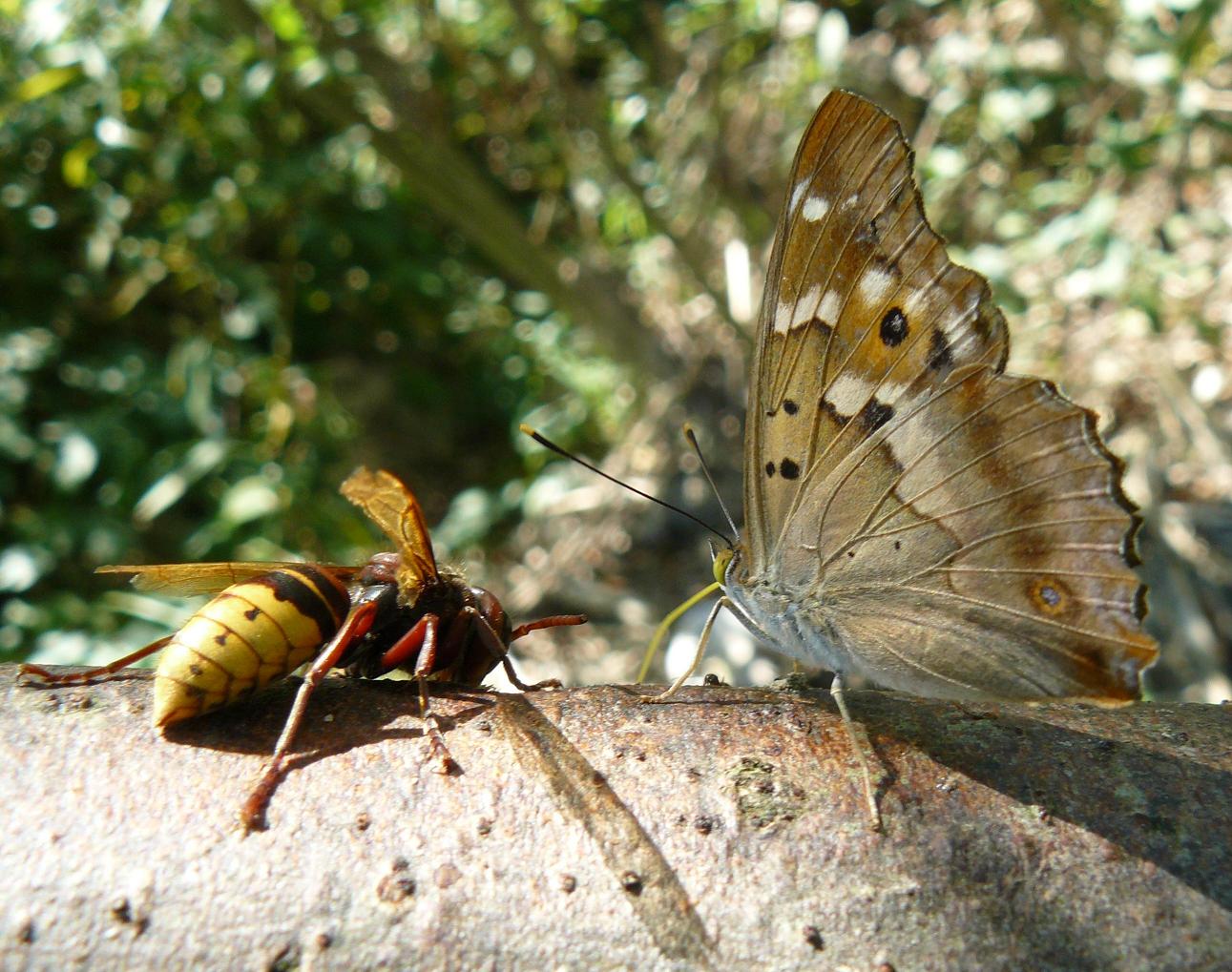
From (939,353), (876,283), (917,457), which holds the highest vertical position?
(876,283)

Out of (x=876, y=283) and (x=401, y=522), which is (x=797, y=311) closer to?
(x=876, y=283)

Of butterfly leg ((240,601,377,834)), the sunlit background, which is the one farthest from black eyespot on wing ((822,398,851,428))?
the sunlit background

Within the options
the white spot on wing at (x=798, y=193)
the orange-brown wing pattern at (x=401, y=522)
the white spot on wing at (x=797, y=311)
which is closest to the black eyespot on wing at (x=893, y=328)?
the white spot on wing at (x=797, y=311)

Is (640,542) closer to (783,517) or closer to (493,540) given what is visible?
(493,540)

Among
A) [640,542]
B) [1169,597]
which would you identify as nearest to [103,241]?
[640,542]

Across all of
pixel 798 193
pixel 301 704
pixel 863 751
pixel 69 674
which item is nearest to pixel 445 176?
pixel 798 193

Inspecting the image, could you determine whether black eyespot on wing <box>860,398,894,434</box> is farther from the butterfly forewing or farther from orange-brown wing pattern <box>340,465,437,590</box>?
orange-brown wing pattern <box>340,465,437,590</box>
